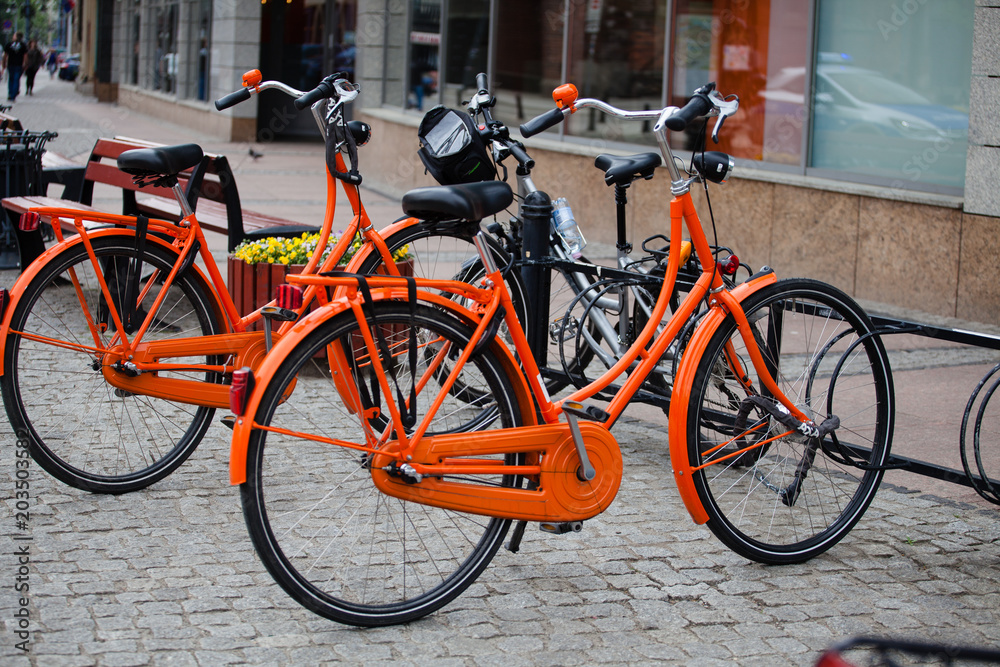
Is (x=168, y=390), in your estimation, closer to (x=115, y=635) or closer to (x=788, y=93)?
(x=115, y=635)

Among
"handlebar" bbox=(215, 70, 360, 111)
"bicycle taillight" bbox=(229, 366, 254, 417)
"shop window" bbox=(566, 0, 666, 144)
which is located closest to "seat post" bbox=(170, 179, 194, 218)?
"handlebar" bbox=(215, 70, 360, 111)

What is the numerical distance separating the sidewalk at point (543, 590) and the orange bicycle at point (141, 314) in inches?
7.1

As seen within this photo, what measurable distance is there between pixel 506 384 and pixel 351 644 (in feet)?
2.83

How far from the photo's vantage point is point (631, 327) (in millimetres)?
4871

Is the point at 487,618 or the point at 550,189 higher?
the point at 550,189

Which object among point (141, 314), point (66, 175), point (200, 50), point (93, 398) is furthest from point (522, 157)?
point (200, 50)

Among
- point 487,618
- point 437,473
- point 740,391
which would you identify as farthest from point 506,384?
point 740,391

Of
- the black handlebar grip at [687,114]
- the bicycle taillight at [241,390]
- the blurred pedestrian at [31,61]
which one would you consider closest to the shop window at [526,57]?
the black handlebar grip at [687,114]

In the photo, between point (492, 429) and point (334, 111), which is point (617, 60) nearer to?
point (334, 111)

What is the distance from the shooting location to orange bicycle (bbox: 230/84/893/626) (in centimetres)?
319

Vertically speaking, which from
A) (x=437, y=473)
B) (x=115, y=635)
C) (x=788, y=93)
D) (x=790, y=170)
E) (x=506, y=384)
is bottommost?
(x=115, y=635)

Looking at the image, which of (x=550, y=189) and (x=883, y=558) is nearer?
(x=883, y=558)

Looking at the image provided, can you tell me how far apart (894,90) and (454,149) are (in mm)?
5479

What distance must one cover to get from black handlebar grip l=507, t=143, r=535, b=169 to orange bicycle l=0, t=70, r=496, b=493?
63 centimetres
